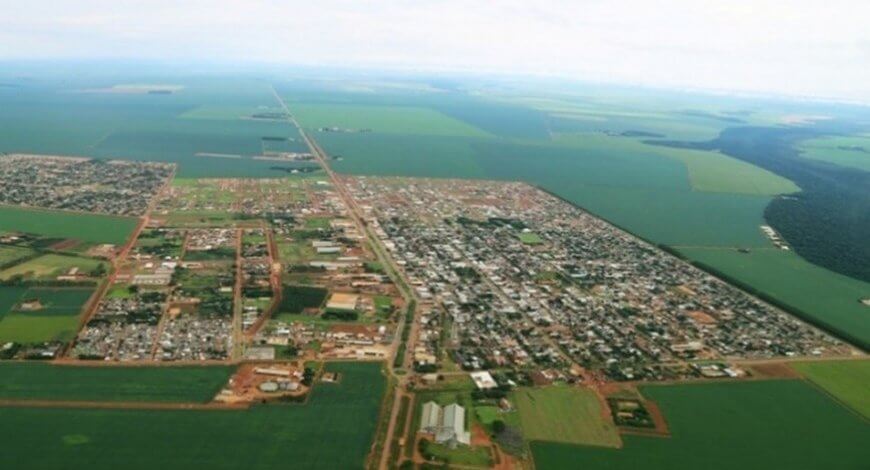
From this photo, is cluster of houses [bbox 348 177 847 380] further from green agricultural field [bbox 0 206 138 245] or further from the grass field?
green agricultural field [bbox 0 206 138 245]

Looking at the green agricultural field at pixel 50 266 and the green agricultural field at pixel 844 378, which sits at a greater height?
the green agricultural field at pixel 844 378

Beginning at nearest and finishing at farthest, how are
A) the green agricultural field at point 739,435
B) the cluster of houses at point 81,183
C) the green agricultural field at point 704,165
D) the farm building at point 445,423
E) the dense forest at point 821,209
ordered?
the green agricultural field at point 739,435
the farm building at point 445,423
the dense forest at point 821,209
the cluster of houses at point 81,183
the green agricultural field at point 704,165

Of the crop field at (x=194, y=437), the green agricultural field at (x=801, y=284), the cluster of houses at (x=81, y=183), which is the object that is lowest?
the crop field at (x=194, y=437)

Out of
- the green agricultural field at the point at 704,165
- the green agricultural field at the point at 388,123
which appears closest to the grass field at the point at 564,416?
the green agricultural field at the point at 704,165

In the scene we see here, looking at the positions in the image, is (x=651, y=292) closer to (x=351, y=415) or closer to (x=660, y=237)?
(x=660, y=237)

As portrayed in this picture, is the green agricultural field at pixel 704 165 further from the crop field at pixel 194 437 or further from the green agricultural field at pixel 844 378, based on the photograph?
the crop field at pixel 194 437

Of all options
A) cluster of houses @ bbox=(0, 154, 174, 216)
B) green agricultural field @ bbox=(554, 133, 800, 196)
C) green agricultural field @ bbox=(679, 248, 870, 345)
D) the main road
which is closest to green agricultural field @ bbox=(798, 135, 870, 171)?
green agricultural field @ bbox=(554, 133, 800, 196)
